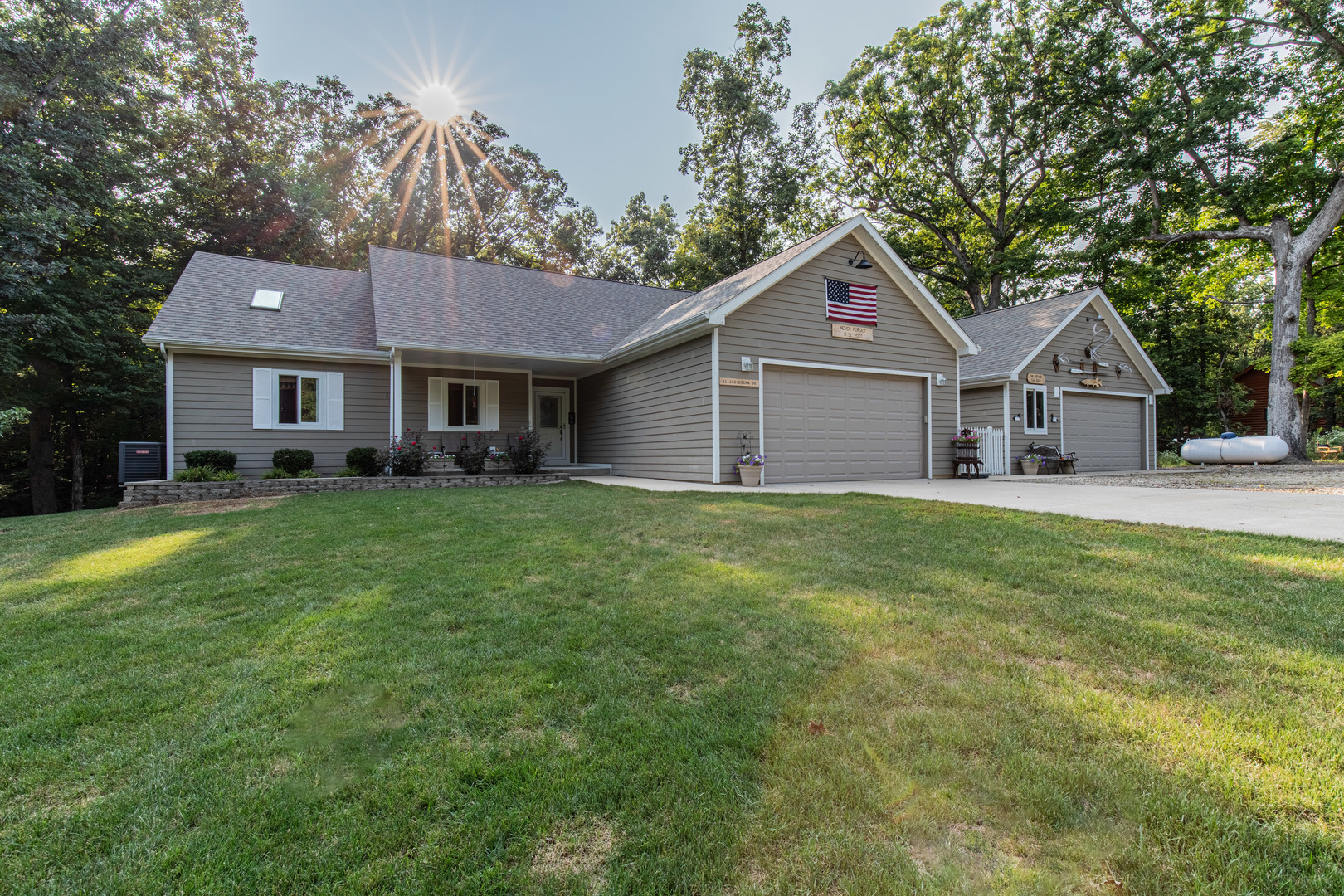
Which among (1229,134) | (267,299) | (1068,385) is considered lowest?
(1068,385)

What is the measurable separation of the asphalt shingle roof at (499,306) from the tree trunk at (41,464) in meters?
9.62

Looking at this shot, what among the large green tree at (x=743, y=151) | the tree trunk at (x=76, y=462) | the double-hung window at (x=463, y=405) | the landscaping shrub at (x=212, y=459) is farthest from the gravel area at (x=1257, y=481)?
the tree trunk at (x=76, y=462)

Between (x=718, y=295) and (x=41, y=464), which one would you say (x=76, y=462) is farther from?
(x=718, y=295)

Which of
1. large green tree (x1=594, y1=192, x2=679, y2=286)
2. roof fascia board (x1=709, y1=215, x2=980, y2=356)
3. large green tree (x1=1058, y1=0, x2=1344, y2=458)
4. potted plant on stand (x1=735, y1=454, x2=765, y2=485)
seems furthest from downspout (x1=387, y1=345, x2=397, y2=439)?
large green tree (x1=1058, y1=0, x2=1344, y2=458)

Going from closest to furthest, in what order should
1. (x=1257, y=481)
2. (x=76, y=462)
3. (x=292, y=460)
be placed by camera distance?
(x=1257, y=481), (x=292, y=460), (x=76, y=462)

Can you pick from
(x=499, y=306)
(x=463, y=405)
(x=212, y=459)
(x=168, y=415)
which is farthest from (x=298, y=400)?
(x=499, y=306)

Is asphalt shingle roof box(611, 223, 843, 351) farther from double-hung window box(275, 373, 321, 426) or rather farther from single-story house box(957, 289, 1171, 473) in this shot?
single-story house box(957, 289, 1171, 473)

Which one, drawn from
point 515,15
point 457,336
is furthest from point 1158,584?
point 515,15

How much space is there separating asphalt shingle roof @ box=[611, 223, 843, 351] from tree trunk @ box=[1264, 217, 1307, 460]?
1496 centimetres

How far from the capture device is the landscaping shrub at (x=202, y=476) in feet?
32.4

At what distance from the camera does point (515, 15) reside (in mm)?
14117

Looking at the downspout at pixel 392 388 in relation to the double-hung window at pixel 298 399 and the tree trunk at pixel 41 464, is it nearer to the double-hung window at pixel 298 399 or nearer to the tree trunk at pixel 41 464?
the double-hung window at pixel 298 399

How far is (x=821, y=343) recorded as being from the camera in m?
11.1

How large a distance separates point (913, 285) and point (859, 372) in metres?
2.27
